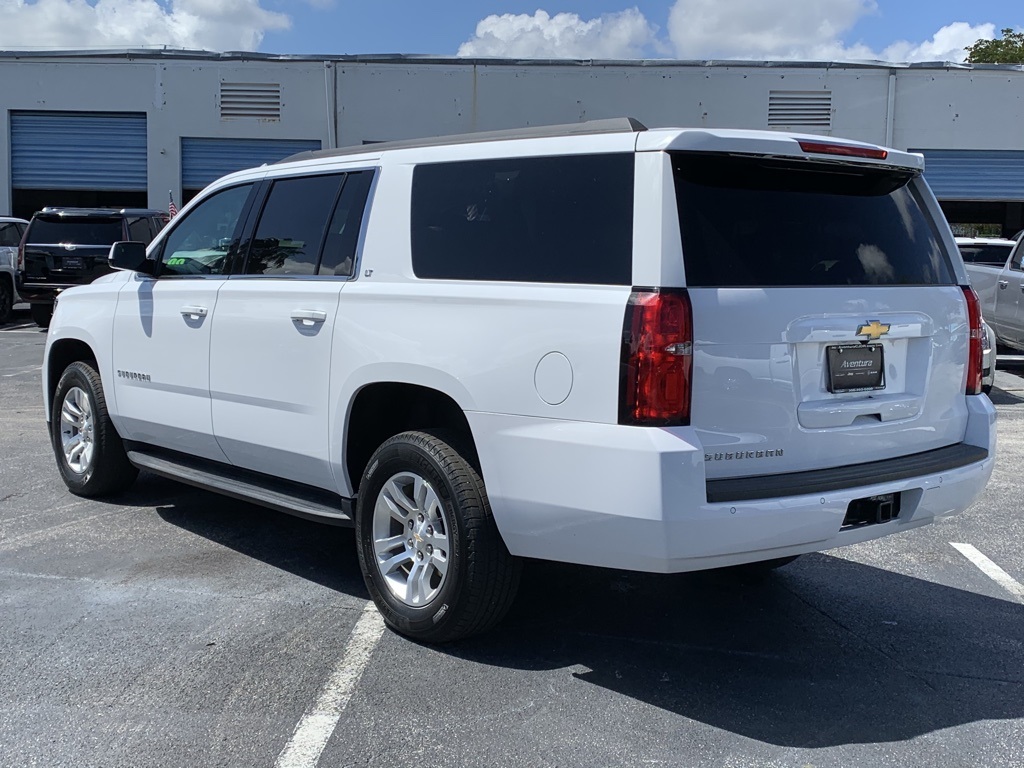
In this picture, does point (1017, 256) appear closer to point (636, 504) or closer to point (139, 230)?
point (636, 504)

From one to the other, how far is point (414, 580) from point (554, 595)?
87 cm

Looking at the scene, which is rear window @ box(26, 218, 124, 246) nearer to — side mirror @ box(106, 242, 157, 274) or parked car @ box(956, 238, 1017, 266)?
side mirror @ box(106, 242, 157, 274)

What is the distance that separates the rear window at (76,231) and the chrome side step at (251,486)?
442 inches

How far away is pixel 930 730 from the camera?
343cm

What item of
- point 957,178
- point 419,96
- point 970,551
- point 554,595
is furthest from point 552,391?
point 957,178

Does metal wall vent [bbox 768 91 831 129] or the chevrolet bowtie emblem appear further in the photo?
metal wall vent [bbox 768 91 831 129]

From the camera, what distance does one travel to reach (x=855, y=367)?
12.1 ft

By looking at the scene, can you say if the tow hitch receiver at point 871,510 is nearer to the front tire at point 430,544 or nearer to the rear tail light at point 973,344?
the rear tail light at point 973,344

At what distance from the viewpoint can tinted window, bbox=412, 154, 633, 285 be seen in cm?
353

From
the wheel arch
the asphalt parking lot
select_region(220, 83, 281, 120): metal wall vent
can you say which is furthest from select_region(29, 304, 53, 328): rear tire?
the asphalt parking lot

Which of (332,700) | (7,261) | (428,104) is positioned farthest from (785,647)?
(428,104)

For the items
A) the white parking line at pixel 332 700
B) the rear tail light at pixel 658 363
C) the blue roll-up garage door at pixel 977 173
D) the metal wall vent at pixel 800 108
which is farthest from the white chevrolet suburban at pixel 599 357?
the blue roll-up garage door at pixel 977 173

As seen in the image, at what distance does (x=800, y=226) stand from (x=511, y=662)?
1.96 meters

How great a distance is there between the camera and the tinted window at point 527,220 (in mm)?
3527
